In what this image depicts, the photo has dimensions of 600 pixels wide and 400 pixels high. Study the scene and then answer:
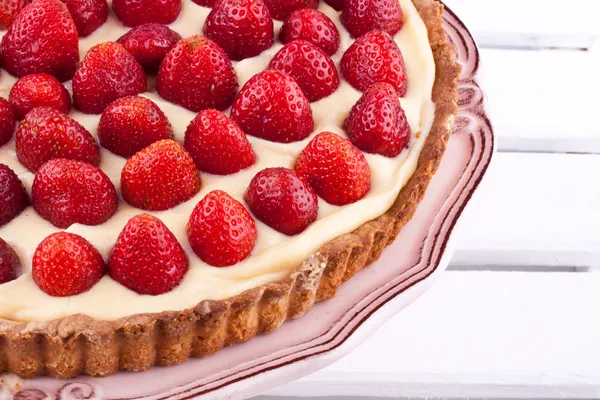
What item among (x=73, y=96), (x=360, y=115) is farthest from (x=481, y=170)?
(x=73, y=96)

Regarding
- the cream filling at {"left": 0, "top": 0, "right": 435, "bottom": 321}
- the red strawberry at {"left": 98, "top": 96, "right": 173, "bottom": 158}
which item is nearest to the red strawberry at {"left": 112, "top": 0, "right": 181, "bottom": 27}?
the cream filling at {"left": 0, "top": 0, "right": 435, "bottom": 321}

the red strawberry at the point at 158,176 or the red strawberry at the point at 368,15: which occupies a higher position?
the red strawberry at the point at 368,15

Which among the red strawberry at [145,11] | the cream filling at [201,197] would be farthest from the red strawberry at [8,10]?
the red strawberry at [145,11]

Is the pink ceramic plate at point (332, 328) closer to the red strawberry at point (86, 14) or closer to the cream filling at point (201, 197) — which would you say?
the cream filling at point (201, 197)

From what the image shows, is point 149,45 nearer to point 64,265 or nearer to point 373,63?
point 373,63

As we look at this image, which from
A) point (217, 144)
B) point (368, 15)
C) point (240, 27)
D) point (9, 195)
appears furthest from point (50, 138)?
point (368, 15)

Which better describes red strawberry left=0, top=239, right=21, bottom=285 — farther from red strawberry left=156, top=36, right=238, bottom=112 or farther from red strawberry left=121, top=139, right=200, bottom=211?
red strawberry left=156, top=36, right=238, bottom=112
